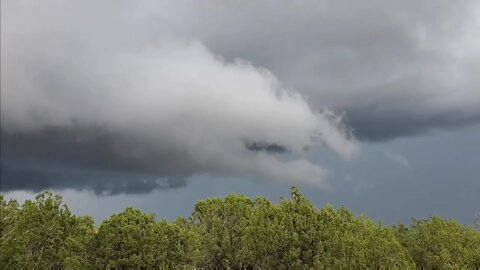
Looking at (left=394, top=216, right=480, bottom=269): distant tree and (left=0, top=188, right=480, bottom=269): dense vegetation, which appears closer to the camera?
(left=0, top=188, right=480, bottom=269): dense vegetation

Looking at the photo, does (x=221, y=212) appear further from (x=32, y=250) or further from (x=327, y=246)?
(x=32, y=250)

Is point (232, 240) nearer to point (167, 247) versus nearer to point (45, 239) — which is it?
point (167, 247)

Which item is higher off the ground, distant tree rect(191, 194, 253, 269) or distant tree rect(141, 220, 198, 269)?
distant tree rect(191, 194, 253, 269)

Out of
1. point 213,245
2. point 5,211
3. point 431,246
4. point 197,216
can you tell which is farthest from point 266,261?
point 5,211

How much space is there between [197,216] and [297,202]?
787 inches

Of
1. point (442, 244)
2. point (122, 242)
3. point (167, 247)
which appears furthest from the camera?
point (442, 244)

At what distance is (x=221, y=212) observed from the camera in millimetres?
103250

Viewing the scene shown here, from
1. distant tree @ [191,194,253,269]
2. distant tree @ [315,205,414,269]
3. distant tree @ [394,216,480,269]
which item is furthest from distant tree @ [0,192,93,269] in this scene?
distant tree @ [394,216,480,269]

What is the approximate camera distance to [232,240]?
9862 cm

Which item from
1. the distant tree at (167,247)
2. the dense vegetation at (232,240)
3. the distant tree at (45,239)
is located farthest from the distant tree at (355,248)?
the distant tree at (45,239)

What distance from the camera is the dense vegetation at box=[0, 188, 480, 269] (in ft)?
261

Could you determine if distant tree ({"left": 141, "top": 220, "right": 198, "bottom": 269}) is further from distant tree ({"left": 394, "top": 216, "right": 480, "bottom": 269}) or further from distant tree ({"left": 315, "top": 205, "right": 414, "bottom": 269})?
distant tree ({"left": 394, "top": 216, "right": 480, "bottom": 269})

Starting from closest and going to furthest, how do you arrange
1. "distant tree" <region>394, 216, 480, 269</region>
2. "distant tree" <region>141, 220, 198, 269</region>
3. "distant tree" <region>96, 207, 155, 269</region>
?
"distant tree" <region>96, 207, 155, 269</region> → "distant tree" <region>141, 220, 198, 269</region> → "distant tree" <region>394, 216, 480, 269</region>

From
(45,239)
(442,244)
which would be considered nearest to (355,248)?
(442,244)
